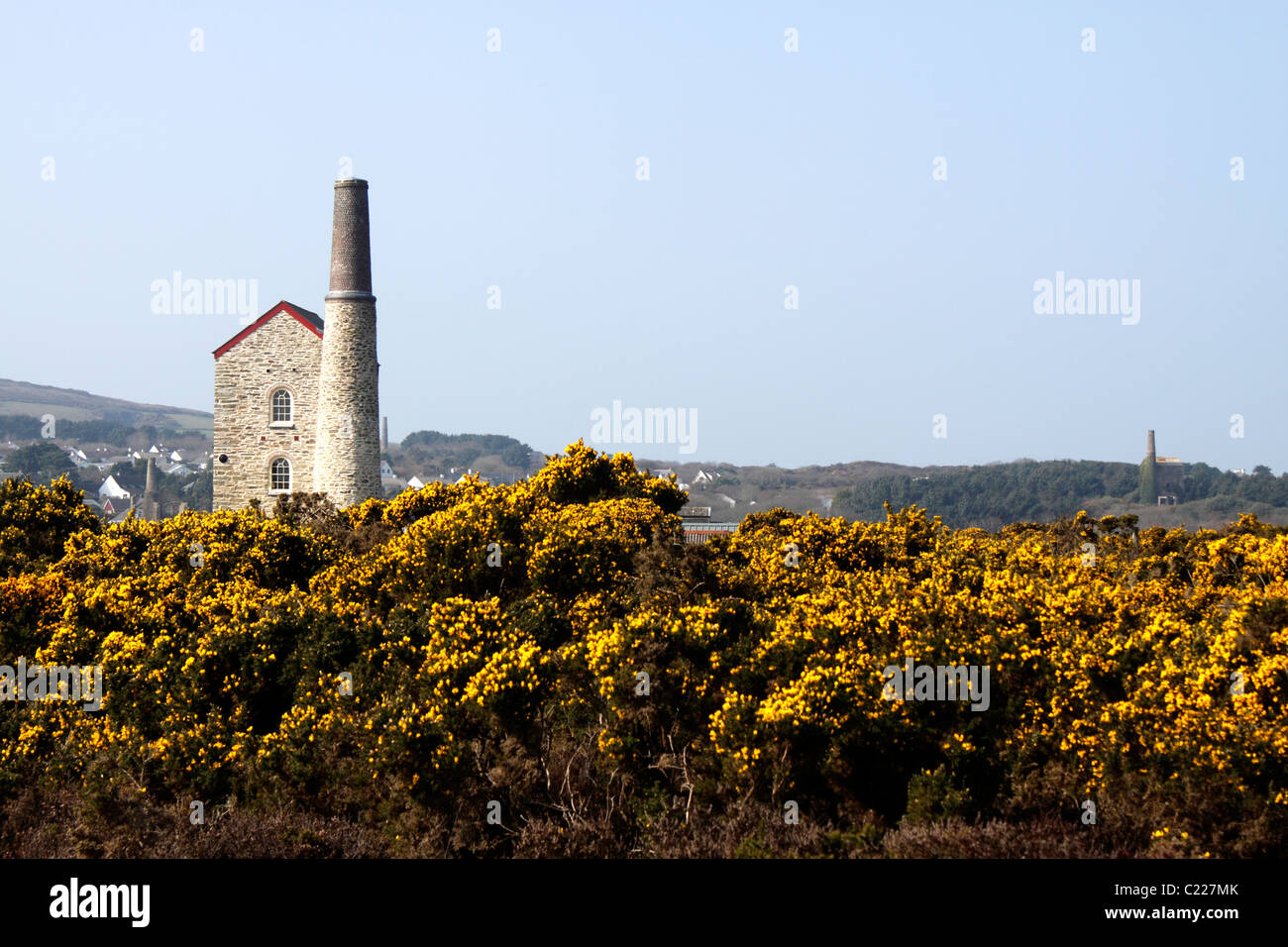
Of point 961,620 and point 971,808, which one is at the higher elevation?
point 961,620

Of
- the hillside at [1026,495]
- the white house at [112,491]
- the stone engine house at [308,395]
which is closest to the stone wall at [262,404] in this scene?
the stone engine house at [308,395]

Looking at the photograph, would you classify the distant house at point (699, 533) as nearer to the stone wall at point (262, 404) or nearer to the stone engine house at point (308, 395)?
the stone engine house at point (308, 395)

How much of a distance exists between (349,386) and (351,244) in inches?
221

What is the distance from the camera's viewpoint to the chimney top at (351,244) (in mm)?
47188

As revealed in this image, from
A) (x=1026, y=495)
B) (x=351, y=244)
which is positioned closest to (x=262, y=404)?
(x=351, y=244)

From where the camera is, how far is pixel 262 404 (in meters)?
49.2

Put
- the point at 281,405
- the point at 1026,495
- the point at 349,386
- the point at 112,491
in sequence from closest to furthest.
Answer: the point at 349,386, the point at 281,405, the point at 1026,495, the point at 112,491

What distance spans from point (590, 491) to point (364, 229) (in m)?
24.7

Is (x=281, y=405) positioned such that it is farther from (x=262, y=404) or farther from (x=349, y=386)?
(x=349, y=386)

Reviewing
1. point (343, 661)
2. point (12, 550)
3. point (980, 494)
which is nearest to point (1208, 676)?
point (343, 661)
